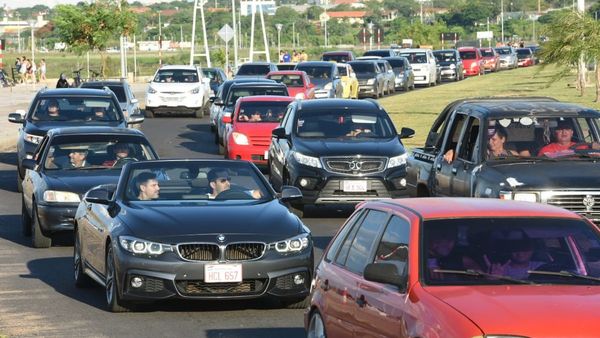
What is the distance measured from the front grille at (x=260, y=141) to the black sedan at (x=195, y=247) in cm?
1538

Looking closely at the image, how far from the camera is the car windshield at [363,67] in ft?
205

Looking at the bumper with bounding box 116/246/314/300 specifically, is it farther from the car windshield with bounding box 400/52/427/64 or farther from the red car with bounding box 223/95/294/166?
the car windshield with bounding box 400/52/427/64

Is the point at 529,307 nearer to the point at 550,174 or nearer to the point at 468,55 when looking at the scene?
the point at 550,174

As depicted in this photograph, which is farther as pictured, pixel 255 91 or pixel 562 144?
pixel 255 91

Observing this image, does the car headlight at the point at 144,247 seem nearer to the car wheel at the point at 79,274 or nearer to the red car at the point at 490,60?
the car wheel at the point at 79,274

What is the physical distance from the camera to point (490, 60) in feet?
299

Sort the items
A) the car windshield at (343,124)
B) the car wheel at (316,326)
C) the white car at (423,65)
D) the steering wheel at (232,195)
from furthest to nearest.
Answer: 1. the white car at (423,65)
2. the car windshield at (343,124)
3. the steering wheel at (232,195)
4. the car wheel at (316,326)

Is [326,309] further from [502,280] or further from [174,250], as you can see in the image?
[174,250]

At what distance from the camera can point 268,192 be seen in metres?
14.4

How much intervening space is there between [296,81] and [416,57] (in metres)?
28.0

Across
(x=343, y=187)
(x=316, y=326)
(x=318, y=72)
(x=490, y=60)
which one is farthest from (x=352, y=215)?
(x=490, y=60)

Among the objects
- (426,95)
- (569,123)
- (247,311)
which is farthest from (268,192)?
(426,95)

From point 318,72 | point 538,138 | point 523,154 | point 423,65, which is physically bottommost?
point 423,65

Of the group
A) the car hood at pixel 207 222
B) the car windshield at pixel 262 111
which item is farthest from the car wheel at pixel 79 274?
the car windshield at pixel 262 111
